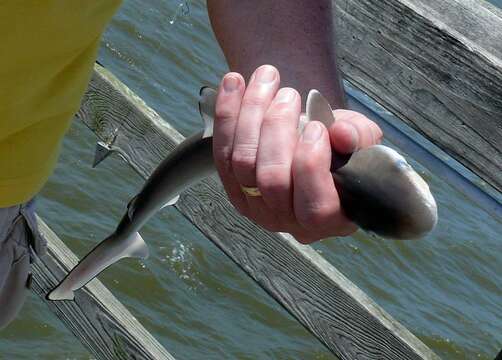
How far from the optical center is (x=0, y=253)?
7.79 feet

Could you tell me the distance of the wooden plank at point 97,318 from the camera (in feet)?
10.4

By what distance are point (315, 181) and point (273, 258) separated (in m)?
1.46

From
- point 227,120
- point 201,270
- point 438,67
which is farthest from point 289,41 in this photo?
point 201,270

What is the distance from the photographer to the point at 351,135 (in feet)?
5.00

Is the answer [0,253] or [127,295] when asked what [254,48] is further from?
[127,295]

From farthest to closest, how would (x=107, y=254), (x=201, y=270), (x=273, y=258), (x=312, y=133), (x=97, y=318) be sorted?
(x=201, y=270)
(x=97, y=318)
(x=273, y=258)
(x=107, y=254)
(x=312, y=133)

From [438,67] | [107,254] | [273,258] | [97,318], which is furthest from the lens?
[97,318]

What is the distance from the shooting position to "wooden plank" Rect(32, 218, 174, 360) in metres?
3.17

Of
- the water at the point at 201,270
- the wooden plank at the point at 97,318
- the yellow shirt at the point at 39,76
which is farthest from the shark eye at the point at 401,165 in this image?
the water at the point at 201,270

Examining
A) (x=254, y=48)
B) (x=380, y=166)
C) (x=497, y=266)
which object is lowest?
(x=497, y=266)

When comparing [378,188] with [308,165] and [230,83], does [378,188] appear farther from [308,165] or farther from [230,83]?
[230,83]

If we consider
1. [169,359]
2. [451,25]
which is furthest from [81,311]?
[451,25]

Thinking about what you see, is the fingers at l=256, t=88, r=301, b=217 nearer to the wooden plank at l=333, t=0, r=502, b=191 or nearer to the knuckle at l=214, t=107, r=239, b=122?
the knuckle at l=214, t=107, r=239, b=122

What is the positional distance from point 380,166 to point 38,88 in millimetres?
805
